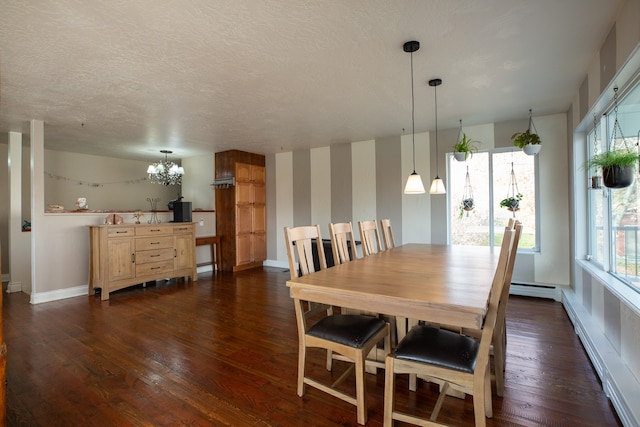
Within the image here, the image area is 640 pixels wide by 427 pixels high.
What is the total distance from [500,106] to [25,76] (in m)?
5.03

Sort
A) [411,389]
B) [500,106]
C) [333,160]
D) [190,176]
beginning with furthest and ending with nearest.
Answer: [190,176], [333,160], [500,106], [411,389]

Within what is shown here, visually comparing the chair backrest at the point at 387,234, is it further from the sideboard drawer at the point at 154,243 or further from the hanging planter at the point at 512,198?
the sideboard drawer at the point at 154,243

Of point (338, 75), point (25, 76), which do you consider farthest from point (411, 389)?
point (25, 76)

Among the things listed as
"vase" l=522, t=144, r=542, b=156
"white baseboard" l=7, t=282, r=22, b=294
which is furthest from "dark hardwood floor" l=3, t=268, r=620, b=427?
"vase" l=522, t=144, r=542, b=156

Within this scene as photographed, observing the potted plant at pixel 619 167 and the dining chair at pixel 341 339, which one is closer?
the dining chair at pixel 341 339

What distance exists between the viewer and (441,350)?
5.53 feet

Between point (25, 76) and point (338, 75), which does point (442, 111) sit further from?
point (25, 76)

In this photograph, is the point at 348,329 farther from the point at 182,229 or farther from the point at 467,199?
the point at 182,229

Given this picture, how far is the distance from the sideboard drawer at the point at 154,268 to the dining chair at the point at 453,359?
14.6 feet

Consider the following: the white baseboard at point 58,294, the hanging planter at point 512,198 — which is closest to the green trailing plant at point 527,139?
the hanging planter at point 512,198

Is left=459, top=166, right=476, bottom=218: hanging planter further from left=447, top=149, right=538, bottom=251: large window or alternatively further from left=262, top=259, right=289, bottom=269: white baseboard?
left=262, top=259, right=289, bottom=269: white baseboard

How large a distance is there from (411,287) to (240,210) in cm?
515

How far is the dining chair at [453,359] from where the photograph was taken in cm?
154

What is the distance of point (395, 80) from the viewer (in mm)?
3152
